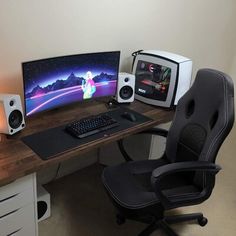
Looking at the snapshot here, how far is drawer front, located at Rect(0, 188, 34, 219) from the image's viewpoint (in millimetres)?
1543

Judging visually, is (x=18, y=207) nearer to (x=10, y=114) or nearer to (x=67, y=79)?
(x=10, y=114)

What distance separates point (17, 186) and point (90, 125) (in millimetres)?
571

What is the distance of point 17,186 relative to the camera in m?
1.54

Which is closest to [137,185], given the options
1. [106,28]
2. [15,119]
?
[15,119]

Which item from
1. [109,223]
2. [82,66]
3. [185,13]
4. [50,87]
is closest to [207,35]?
[185,13]

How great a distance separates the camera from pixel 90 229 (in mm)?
2062

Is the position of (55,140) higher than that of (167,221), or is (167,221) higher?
(55,140)

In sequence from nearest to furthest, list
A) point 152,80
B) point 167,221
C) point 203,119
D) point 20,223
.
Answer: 1. point 20,223
2. point 203,119
3. point 167,221
4. point 152,80

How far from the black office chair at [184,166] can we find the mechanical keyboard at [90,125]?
0.84 feet

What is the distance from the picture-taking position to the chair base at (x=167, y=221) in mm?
1948

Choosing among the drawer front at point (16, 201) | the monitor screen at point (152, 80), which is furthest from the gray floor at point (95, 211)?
the monitor screen at point (152, 80)

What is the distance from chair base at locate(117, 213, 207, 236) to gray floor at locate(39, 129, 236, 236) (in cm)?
5

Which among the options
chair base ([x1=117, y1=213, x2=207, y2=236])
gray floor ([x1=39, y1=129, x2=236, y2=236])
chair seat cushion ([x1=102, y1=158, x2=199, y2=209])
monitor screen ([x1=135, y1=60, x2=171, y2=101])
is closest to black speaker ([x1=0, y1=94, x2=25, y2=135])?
chair seat cushion ([x1=102, y1=158, x2=199, y2=209])

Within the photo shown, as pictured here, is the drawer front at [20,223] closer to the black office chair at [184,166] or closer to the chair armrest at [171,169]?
the black office chair at [184,166]
